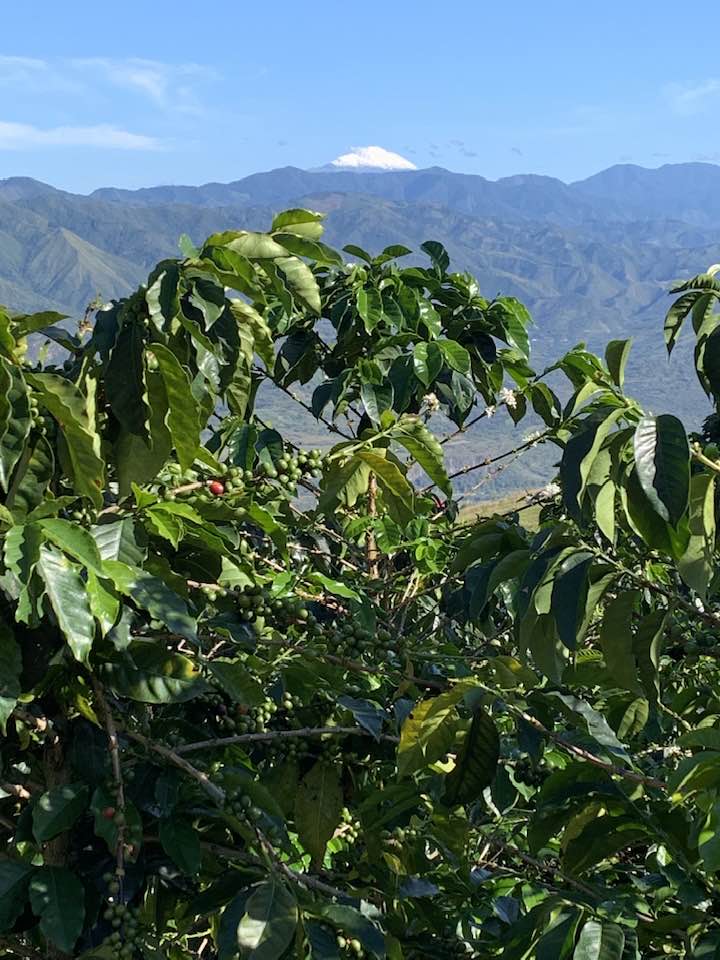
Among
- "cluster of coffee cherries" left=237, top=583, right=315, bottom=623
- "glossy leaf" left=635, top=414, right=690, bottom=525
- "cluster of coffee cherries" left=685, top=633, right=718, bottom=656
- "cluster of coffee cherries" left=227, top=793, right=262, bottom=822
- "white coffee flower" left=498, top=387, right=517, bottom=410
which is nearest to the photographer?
"glossy leaf" left=635, top=414, right=690, bottom=525

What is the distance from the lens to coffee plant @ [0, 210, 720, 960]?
2.11 meters

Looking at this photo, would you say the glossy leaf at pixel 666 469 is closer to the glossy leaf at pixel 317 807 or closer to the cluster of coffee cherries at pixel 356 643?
the cluster of coffee cherries at pixel 356 643

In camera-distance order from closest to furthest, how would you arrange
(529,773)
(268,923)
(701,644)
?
(268,923) < (701,644) < (529,773)

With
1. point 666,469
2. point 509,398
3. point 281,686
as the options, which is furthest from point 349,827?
point 509,398

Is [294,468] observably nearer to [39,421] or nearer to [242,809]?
[39,421]

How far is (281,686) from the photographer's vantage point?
288 centimetres

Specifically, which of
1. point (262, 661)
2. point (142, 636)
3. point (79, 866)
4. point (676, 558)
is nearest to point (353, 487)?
point (262, 661)

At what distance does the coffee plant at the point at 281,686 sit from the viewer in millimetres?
2111

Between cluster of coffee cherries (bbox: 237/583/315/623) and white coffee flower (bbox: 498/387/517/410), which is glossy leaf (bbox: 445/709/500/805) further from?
white coffee flower (bbox: 498/387/517/410)

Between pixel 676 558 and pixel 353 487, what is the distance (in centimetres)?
229

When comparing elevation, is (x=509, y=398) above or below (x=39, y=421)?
below

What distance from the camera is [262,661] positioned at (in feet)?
9.39

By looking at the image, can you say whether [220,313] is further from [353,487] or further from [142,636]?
[353,487]

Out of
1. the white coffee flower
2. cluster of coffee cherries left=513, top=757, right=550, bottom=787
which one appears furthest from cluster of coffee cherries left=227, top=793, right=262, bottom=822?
the white coffee flower
